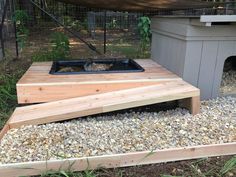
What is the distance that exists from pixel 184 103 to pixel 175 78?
0.25 metres

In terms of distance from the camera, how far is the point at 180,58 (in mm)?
2818

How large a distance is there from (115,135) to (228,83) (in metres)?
1.78

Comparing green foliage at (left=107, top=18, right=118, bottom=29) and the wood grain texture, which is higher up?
green foliage at (left=107, top=18, right=118, bottom=29)

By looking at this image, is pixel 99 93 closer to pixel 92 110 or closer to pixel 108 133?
pixel 92 110

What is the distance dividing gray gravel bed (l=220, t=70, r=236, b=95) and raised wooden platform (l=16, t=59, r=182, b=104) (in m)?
0.66

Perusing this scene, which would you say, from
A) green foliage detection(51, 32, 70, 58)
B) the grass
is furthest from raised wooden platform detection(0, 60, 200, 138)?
green foliage detection(51, 32, 70, 58)

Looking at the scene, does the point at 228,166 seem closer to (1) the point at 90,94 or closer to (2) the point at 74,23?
(1) the point at 90,94

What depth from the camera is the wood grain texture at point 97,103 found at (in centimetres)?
220

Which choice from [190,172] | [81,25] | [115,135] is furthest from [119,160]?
[81,25]

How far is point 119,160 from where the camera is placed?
5.98 ft

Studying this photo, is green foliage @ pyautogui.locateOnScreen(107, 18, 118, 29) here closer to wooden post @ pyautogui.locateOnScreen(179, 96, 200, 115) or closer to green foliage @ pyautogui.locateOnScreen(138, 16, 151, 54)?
green foliage @ pyautogui.locateOnScreen(138, 16, 151, 54)

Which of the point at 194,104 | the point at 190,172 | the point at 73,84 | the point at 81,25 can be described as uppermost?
the point at 81,25

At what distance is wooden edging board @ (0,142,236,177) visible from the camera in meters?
1.72

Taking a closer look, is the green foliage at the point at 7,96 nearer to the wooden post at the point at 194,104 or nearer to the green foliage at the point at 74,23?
the wooden post at the point at 194,104
